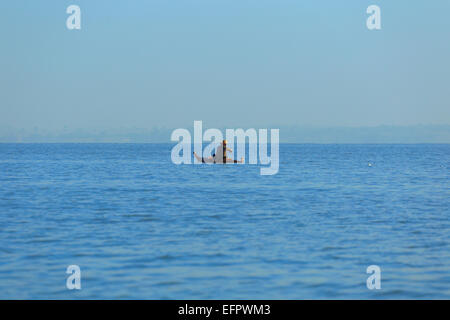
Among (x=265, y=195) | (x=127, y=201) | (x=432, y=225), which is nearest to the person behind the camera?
(x=432, y=225)

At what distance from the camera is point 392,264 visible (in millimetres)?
18812

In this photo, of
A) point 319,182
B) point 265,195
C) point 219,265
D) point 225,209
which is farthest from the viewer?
point 319,182

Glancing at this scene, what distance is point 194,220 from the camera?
92.8 feet

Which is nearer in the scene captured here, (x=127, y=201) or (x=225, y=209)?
(x=225, y=209)

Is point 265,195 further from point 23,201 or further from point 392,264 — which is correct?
point 392,264

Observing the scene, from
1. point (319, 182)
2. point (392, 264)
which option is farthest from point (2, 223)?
point (319, 182)

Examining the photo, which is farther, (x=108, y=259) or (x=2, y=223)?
(x=2, y=223)

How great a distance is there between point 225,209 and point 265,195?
335 inches

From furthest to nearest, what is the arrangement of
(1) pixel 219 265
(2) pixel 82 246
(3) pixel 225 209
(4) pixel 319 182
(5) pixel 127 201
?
(4) pixel 319 182, (5) pixel 127 201, (3) pixel 225 209, (2) pixel 82 246, (1) pixel 219 265
